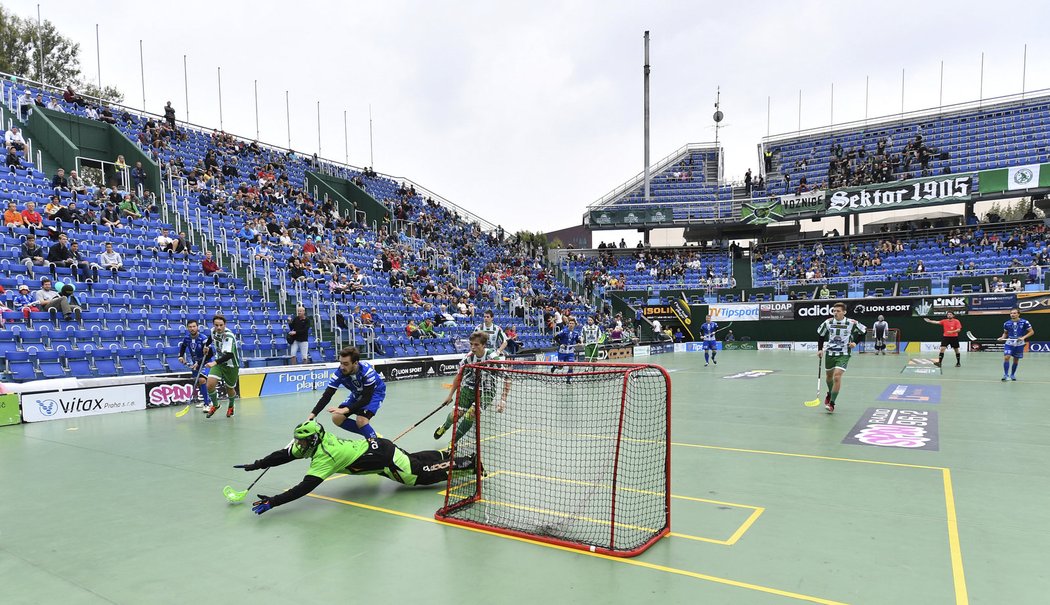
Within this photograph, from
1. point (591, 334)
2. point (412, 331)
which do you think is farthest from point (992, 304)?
point (412, 331)

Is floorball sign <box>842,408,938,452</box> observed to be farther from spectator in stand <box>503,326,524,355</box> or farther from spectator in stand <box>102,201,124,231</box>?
spectator in stand <box>102,201,124,231</box>

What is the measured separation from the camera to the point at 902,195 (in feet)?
123

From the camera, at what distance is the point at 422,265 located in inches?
1121

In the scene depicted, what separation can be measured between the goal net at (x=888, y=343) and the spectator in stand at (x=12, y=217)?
32932 mm

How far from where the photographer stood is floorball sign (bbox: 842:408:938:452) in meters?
8.88

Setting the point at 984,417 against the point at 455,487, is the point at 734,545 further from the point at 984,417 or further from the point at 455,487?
the point at 984,417

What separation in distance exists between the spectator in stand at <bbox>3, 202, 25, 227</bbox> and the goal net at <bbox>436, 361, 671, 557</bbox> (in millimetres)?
14860

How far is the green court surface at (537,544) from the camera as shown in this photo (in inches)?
169

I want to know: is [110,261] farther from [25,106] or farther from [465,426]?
[465,426]

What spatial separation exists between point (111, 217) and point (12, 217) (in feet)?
8.65

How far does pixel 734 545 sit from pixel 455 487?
3.00 metres

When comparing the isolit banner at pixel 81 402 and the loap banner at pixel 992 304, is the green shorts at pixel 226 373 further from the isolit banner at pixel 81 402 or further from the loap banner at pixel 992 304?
the loap banner at pixel 992 304

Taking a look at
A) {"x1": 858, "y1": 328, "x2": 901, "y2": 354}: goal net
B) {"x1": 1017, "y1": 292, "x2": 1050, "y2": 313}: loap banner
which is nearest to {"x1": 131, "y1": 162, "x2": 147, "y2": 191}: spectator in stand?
{"x1": 858, "y1": 328, "x2": 901, "y2": 354}: goal net

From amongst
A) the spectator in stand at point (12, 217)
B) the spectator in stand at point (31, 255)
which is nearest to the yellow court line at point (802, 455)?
the spectator in stand at point (31, 255)
